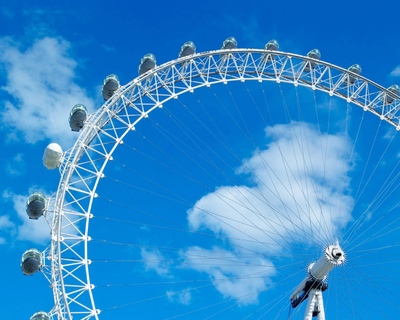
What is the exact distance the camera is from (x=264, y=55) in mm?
35375

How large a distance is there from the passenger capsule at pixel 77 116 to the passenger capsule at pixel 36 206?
Result: 4.69 metres

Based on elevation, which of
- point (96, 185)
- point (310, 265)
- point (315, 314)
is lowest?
point (315, 314)

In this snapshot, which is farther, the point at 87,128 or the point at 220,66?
the point at 220,66

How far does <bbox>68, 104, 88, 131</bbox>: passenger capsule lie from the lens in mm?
29500

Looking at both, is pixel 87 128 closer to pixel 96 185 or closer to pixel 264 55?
pixel 96 185

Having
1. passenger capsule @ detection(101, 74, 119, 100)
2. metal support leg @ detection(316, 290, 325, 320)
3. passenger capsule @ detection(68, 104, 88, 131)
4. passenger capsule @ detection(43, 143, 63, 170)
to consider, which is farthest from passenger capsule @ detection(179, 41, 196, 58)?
metal support leg @ detection(316, 290, 325, 320)

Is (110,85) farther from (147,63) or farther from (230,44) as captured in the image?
(230,44)

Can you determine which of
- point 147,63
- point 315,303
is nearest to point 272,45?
point 147,63

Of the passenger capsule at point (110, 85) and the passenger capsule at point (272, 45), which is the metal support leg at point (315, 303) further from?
the passenger capsule at point (272, 45)

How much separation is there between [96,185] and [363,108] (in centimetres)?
2102

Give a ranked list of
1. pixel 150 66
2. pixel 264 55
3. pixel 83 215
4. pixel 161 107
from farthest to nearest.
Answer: pixel 264 55
pixel 150 66
pixel 161 107
pixel 83 215

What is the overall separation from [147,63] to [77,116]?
5.92m

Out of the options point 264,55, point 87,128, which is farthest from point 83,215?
point 264,55

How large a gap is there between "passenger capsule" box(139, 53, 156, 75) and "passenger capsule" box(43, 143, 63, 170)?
8.22 meters
